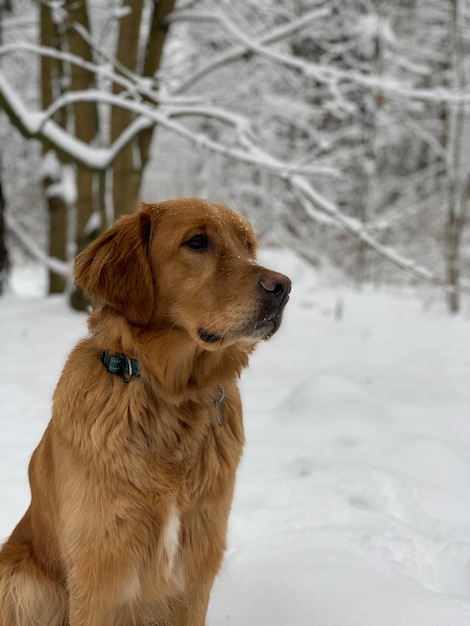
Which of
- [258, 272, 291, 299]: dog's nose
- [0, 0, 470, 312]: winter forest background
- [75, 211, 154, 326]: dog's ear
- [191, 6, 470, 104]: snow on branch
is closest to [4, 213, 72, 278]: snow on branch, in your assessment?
[0, 0, 470, 312]: winter forest background

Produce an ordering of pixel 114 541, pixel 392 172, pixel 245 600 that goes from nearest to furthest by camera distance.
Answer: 1. pixel 114 541
2. pixel 245 600
3. pixel 392 172

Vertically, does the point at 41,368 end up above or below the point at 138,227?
below

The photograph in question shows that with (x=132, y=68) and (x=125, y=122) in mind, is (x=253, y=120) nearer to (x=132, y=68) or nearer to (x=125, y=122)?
(x=132, y=68)

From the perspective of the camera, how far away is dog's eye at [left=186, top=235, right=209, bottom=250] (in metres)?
2.15

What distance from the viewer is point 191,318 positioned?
2066mm

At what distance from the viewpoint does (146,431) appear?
2025 millimetres

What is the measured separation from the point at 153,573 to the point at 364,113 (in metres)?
14.8

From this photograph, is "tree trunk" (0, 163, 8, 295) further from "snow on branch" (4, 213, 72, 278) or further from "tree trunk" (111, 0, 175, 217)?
"tree trunk" (111, 0, 175, 217)

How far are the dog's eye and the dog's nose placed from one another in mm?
289

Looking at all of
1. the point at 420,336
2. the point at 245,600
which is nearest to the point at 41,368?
the point at 245,600

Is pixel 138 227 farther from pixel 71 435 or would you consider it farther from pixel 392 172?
pixel 392 172

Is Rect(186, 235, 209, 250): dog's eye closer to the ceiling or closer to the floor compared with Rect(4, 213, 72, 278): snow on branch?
closer to the ceiling

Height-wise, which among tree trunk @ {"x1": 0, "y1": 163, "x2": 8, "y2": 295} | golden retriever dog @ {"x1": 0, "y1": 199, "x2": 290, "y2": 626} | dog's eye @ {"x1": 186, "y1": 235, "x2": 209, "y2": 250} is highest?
dog's eye @ {"x1": 186, "y1": 235, "x2": 209, "y2": 250}

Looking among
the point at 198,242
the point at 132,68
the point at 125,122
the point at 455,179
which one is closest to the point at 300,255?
the point at 455,179
